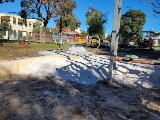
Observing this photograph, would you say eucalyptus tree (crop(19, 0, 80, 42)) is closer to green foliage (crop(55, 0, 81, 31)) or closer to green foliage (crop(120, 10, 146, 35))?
green foliage (crop(55, 0, 81, 31))

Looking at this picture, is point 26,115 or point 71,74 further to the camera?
point 71,74

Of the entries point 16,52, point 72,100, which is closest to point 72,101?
point 72,100

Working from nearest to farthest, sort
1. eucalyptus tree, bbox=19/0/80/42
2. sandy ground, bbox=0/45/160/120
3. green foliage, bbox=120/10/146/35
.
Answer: sandy ground, bbox=0/45/160/120, eucalyptus tree, bbox=19/0/80/42, green foliage, bbox=120/10/146/35

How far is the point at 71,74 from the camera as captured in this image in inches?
252

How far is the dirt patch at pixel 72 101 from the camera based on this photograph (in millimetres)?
3430

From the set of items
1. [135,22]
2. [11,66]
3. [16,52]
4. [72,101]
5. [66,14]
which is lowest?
[72,101]

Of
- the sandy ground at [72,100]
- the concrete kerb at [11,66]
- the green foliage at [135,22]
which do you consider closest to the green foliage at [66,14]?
the concrete kerb at [11,66]

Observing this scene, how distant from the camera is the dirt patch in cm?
343

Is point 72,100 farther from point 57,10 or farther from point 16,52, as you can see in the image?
point 57,10

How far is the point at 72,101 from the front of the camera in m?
4.05

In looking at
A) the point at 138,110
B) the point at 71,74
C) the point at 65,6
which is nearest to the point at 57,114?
the point at 138,110

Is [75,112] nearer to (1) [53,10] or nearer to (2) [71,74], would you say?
(2) [71,74]

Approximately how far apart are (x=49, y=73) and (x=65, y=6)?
1932 centimetres

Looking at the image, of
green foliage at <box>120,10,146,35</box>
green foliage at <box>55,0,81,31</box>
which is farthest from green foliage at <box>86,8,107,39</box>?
green foliage at <box>120,10,146,35</box>
